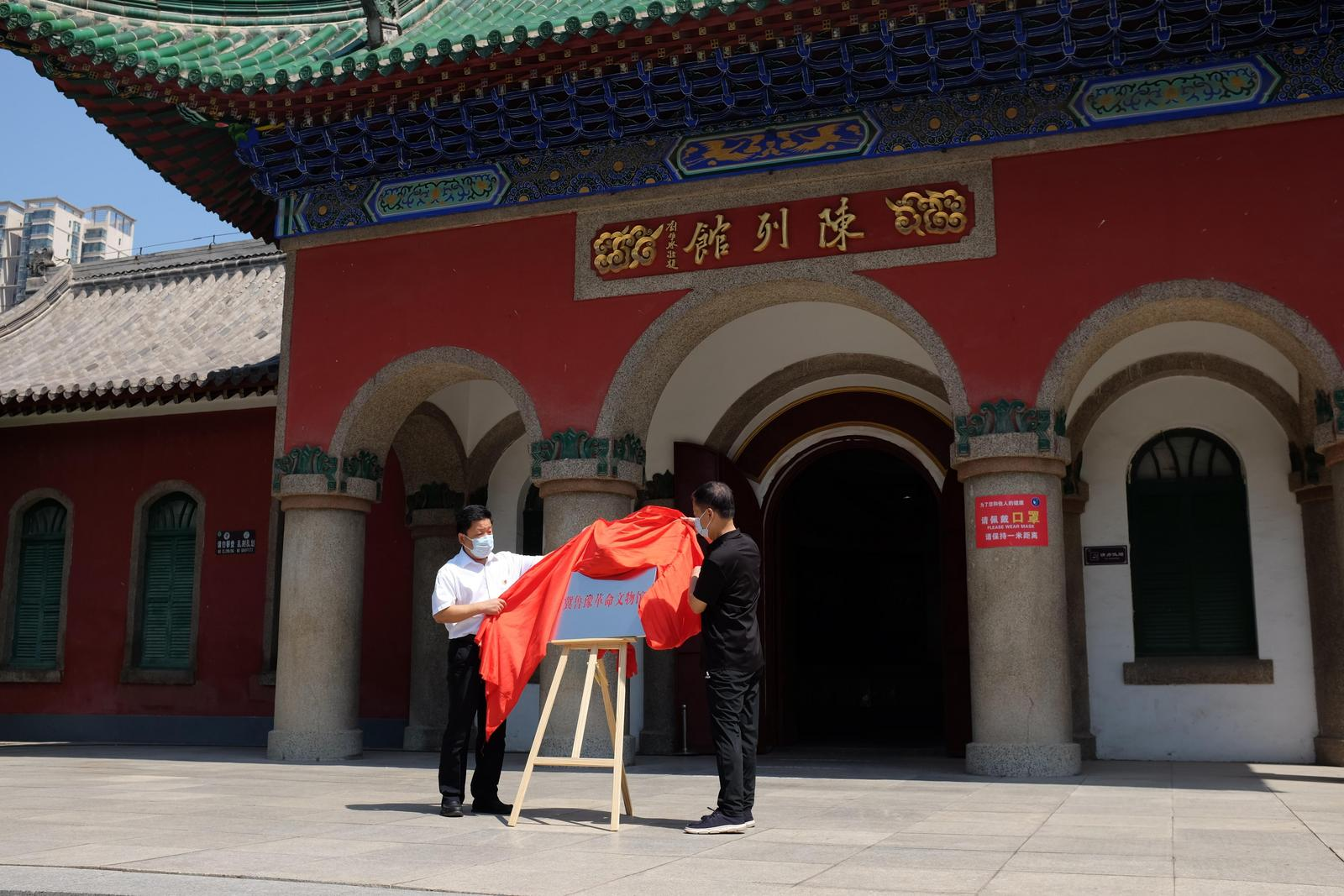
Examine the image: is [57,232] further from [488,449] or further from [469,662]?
[469,662]

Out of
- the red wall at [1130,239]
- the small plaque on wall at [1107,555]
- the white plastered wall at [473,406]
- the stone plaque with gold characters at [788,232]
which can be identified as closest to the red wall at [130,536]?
the white plastered wall at [473,406]

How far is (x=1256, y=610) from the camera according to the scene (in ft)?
35.1

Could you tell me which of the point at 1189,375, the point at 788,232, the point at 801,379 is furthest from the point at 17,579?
the point at 1189,375

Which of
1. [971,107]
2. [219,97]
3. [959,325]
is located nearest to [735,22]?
[971,107]

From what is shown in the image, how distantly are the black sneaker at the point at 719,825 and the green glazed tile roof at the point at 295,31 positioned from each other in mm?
5591

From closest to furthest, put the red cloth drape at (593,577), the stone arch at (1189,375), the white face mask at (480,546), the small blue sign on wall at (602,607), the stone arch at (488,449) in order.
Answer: the red cloth drape at (593,577) < the small blue sign on wall at (602,607) < the white face mask at (480,546) < the stone arch at (1189,375) < the stone arch at (488,449)

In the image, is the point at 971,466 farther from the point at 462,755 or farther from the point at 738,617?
the point at 462,755

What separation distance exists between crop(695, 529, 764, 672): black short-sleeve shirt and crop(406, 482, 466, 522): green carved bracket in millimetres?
7278

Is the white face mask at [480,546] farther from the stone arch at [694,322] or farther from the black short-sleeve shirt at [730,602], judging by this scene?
the stone arch at [694,322]

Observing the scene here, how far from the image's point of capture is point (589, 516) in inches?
398

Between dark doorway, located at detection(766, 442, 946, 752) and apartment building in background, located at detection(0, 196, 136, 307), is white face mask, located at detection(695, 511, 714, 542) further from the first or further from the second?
apartment building in background, located at detection(0, 196, 136, 307)

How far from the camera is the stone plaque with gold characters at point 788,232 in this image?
9477mm

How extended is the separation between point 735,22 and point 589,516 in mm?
3868

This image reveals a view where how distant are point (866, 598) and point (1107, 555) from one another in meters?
7.34
